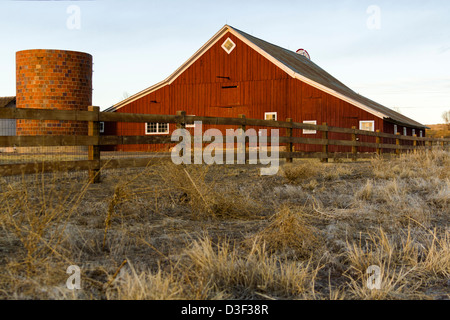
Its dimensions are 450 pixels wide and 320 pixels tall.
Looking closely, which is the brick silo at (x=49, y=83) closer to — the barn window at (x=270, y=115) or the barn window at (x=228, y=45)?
the barn window at (x=228, y=45)

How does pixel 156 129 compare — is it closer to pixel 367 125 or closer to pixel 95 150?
pixel 367 125

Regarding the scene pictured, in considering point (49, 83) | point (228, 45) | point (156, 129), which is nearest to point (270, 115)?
point (228, 45)

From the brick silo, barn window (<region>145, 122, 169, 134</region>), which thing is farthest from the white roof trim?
the brick silo

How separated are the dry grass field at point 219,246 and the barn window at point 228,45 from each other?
19763 mm

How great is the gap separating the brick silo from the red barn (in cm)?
486

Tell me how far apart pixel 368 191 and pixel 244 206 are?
89.3 inches

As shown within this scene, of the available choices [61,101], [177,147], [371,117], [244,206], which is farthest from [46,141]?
[371,117]

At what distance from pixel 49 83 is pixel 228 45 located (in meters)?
10.0

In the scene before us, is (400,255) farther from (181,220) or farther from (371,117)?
(371,117)

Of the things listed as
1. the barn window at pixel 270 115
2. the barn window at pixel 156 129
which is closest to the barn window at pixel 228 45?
the barn window at pixel 270 115

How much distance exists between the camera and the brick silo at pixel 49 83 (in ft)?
68.3

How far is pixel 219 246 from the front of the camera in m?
3.61

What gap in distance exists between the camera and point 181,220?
4734mm

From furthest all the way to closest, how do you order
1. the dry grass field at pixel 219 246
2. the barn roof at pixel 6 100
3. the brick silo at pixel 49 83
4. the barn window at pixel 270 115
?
the barn roof at pixel 6 100 < the barn window at pixel 270 115 < the brick silo at pixel 49 83 < the dry grass field at pixel 219 246
